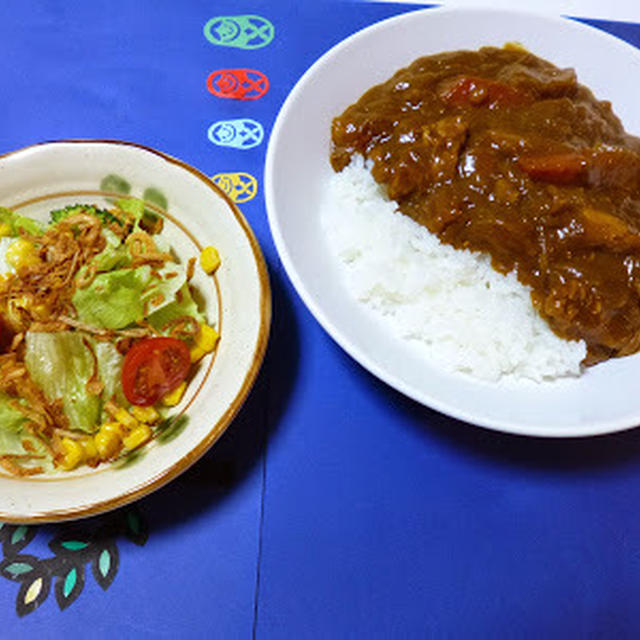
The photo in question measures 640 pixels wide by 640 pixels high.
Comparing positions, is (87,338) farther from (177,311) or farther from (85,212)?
(85,212)

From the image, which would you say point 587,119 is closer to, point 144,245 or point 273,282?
point 273,282

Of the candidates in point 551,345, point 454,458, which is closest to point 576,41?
point 551,345

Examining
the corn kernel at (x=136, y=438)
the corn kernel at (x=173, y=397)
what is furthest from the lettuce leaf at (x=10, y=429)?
the corn kernel at (x=173, y=397)

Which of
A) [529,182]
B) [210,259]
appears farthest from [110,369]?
[529,182]

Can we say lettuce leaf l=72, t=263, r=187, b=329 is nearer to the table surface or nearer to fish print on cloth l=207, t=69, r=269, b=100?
the table surface

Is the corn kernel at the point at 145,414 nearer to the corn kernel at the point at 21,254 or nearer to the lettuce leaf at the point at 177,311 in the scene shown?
the lettuce leaf at the point at 177,311
